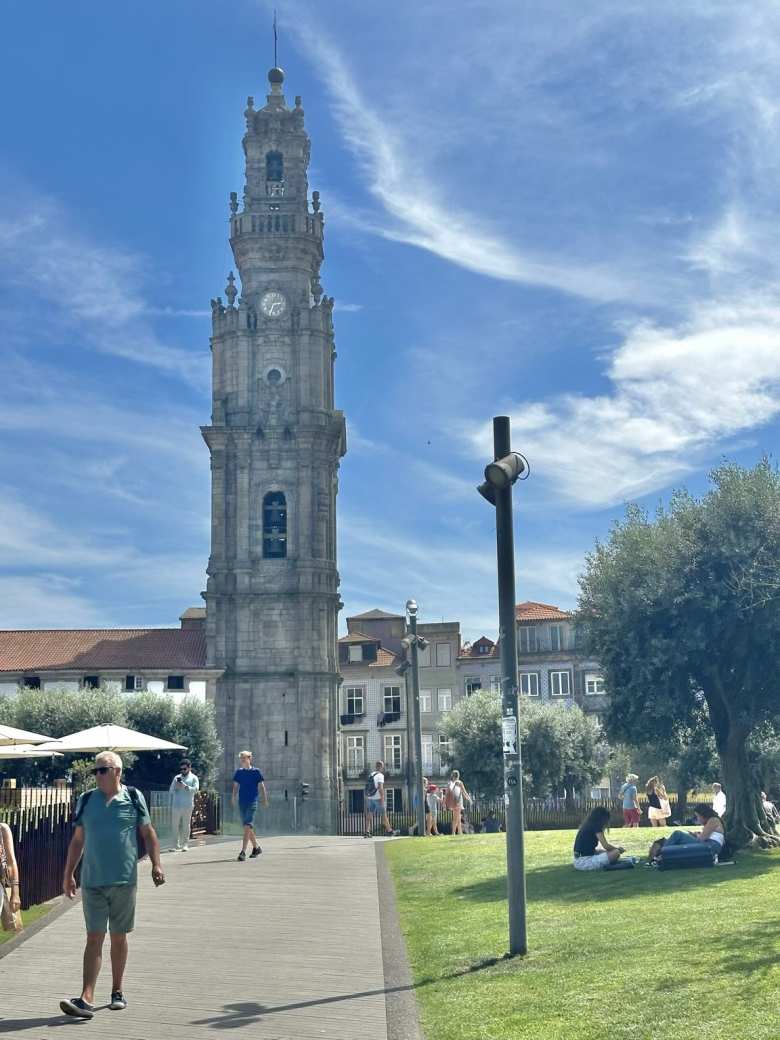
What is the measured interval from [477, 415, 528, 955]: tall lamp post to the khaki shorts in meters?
3.48

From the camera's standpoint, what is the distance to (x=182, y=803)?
24703 mm

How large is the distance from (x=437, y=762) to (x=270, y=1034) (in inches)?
2916

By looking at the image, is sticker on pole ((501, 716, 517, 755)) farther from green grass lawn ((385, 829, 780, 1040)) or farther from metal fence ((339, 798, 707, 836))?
metal fence ((339, 798, 707, 836))

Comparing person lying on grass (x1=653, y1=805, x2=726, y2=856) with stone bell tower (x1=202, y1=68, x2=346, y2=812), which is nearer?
person lying on grass (x1=653, y1=805, x2=726, y2=856)

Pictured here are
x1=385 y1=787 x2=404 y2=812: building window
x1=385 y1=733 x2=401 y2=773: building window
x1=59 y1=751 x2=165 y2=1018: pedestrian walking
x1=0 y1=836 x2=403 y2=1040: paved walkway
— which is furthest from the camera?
x1=385 y1=733 x2=401 y2=773: building window

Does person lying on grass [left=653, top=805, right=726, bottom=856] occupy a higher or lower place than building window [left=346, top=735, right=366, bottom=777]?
lower

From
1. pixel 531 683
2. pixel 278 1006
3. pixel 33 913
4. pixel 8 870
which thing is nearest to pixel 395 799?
pixel 531 683

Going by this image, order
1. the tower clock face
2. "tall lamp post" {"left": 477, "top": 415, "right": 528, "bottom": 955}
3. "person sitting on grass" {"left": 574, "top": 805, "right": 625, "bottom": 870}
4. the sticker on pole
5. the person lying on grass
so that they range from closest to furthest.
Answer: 1. "tall lamp post" {"left": 477, "top": 415, "right": 528, "bottom": 955}
2. the sticker on pole
3. "person sitting on grass" {"left": 574, "top": 805, "right": 625, "bottom": 870}
4. the person lying on grass
5. the tower clock face

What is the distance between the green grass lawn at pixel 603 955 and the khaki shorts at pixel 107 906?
2.42 meters

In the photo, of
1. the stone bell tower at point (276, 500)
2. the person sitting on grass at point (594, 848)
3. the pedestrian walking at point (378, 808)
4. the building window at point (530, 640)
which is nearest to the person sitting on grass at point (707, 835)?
the person sitting on grass at point (594, 848)

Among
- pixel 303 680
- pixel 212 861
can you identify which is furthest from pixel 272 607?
pixel 212 861

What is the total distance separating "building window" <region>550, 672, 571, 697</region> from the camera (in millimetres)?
80812

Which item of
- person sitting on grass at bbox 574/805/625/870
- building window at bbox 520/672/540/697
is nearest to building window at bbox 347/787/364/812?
building window at bbox 520/672/540/697

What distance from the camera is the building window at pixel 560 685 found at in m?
80.8
